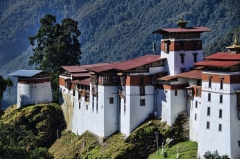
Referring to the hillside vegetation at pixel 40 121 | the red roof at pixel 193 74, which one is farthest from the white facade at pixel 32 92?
the red roof at pixel 193 74

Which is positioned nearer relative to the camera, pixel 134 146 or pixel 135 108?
pixel 134 146

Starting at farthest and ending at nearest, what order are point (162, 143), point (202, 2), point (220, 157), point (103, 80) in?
point (202, 2) < point (103, 80) < point (162, 143) < point (220, 157)

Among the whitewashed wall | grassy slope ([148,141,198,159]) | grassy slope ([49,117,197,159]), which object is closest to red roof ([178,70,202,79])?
the whitewashed wall

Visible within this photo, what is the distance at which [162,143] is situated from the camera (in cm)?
7656

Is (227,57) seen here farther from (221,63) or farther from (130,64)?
(130,64)

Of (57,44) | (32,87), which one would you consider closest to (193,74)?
(32,87)

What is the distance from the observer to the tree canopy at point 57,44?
112m

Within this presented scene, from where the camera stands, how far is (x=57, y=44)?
11294 cm

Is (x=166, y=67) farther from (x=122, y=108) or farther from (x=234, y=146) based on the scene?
(x=234, y=146)

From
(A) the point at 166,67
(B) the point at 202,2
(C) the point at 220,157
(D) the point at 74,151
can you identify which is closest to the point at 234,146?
(C) the point at 220,157

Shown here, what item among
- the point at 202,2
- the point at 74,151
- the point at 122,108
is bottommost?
the point at 74,151

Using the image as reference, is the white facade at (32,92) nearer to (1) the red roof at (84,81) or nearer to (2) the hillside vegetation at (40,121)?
(2) the hillside vegetation at (40,121)

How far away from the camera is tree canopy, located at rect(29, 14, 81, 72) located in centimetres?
11238

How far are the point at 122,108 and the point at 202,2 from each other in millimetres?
118021
